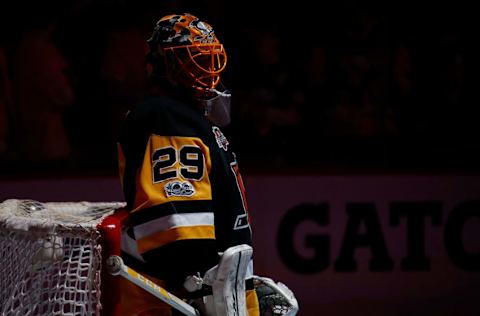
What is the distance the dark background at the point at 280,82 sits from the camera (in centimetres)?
599

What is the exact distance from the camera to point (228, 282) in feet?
9.14

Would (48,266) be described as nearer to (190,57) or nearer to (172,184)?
(172,184)

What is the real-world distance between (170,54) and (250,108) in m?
3.33

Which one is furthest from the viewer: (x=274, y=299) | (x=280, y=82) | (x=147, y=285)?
(x=280, y=82)

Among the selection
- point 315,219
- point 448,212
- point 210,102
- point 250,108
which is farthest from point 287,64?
point 210,102

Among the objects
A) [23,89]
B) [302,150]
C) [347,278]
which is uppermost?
[23,89]

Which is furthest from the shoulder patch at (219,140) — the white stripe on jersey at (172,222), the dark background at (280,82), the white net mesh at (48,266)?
the dark background at (280,82)

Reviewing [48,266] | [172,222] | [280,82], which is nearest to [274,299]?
[172,222]

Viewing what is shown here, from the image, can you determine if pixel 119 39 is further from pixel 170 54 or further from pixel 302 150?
pixel 170 54

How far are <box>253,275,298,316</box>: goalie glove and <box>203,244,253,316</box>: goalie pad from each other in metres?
0.31

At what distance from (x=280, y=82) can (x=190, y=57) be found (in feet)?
11.3

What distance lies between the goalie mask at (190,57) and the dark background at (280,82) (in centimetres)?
305

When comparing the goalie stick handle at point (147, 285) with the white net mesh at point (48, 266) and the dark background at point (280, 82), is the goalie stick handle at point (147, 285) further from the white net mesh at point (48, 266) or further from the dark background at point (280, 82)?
the dark background at point (280, 82)

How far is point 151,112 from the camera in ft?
9.34
